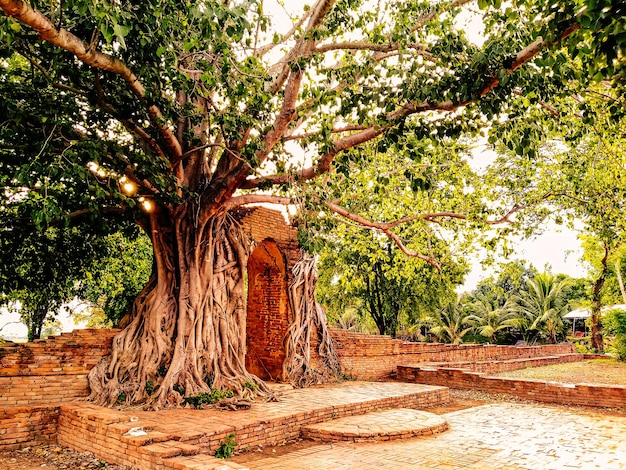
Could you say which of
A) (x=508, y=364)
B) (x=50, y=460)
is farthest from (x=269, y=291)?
(x=508, y=364)

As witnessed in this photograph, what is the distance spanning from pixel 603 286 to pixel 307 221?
66.8 ft

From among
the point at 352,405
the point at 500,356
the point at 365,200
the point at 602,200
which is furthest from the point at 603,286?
the point at 352,405

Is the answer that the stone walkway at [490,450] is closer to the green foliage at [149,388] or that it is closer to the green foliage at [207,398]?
the green foliage at [207,398]

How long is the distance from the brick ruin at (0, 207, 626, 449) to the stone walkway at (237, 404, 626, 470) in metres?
2.68

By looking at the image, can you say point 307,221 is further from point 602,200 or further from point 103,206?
point 602,200

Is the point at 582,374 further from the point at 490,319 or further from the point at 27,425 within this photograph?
the point at 27,425

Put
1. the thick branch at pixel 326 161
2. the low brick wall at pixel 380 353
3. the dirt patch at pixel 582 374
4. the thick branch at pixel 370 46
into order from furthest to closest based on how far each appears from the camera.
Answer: the dirt patch at pixel 582 374, the low brick wall at pixel 380 353, the thick branch at pixel 326 161, the thick branch at pixel 370 46

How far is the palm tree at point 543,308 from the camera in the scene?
25250 mm

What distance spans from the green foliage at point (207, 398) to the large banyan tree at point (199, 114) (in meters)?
0.17

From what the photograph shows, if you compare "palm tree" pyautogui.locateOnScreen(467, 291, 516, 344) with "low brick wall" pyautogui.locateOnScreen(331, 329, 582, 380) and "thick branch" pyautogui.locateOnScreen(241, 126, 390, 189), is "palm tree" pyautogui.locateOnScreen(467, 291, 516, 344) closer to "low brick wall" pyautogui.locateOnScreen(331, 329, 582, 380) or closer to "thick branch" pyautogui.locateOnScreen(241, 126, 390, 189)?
"low brick wall" pyautogui.locateOnScreen(331, 329, 582, 380)

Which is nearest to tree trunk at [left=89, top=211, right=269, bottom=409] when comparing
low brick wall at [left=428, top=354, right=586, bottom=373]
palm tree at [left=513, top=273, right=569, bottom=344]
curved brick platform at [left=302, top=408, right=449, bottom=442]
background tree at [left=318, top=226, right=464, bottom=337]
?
curved brick platform at [left=302, top=408, right=449, bottom=442]

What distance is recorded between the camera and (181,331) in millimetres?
7766

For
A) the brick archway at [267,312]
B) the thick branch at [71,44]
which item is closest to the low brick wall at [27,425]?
the thick branch at [71,44]

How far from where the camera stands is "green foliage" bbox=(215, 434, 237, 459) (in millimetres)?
5613
